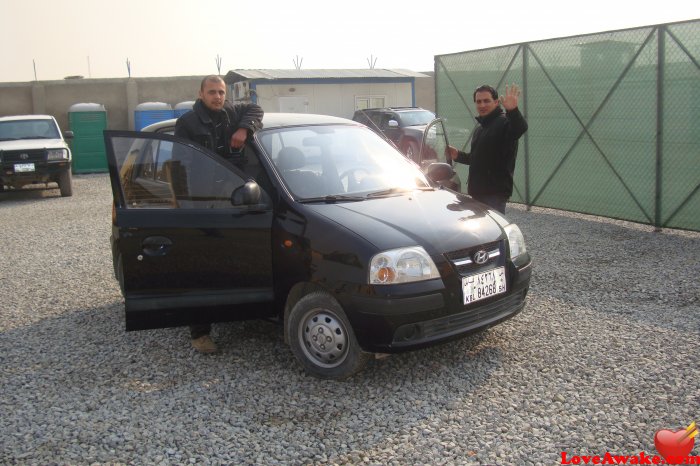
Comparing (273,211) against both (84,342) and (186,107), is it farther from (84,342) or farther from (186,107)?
(186,107)

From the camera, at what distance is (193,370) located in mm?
4590

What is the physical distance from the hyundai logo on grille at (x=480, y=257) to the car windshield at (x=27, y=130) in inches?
542

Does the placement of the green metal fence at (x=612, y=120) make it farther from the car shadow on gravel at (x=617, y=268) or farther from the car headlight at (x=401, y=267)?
the car headlight at (x=401, y=267)

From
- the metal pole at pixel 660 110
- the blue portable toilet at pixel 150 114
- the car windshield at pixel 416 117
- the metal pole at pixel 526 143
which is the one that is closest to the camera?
the metal pole at pixel 660 110

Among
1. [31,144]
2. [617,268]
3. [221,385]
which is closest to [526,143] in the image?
[617,268]

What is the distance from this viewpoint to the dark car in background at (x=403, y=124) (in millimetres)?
17516

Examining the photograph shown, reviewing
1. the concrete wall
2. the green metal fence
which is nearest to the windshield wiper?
the green metal fence

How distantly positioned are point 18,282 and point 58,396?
3.62 m

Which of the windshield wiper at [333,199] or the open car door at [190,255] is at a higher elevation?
the windshield wiper at [333,199]

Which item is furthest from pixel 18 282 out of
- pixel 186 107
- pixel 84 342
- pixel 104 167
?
pixel 186 107

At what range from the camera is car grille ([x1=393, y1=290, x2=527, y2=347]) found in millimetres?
3982

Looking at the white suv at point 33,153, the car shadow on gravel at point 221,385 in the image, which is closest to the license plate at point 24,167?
the white suv at point 33,153

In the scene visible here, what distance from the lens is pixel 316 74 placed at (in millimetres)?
23672

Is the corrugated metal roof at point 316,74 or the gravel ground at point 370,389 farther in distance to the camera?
the corrugated metal roof at point 316,74
